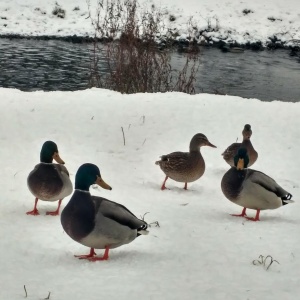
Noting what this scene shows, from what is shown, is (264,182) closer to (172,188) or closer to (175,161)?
(175,161)

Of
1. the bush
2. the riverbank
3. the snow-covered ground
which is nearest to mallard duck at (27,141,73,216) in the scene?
the riverbank

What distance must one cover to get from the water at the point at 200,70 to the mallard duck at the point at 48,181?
351 inches

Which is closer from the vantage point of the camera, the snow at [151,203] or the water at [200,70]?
the snow at [151,203]

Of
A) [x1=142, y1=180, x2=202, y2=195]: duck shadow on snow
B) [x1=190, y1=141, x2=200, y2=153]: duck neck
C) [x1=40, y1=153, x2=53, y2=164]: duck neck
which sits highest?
[x1=40, y1=153, x2=53, y2=164]: duck neck

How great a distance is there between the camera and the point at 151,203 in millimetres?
6477

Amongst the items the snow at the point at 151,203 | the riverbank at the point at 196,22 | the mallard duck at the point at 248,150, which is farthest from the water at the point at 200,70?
the mallard duck at the point at 248,150

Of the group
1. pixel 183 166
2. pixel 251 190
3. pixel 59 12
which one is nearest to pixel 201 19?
pixel 59 12

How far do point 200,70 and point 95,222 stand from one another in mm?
13409

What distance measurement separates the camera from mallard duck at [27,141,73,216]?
5.71 metres

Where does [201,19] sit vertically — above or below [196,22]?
below

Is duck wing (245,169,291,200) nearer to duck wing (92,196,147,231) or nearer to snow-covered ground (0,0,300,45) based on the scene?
duck wing (92,196,147,231)

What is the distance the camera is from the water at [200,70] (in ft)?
50.5

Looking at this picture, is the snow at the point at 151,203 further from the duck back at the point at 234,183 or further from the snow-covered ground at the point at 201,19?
the snow-covered ground at the point at 201,19

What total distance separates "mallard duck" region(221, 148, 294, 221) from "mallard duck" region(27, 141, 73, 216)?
1.54 meters
